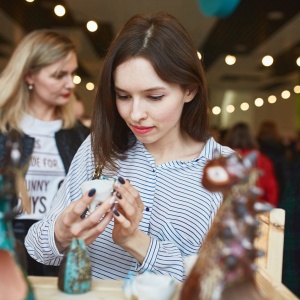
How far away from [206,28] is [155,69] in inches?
224

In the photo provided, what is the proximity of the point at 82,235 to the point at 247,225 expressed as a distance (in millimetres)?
517

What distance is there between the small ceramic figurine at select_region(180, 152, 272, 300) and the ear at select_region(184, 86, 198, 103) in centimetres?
68

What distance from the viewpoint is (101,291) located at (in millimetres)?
900

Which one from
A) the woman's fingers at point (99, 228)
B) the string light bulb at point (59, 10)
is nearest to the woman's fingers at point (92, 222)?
the woman's fingers at point (99, 228)

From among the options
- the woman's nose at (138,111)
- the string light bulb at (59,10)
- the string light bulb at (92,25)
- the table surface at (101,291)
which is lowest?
the table surface at (101,291)

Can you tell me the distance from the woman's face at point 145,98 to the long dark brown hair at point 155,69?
0.02m

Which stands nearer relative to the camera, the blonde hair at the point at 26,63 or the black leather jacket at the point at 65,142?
the black leather jacket at the point at 65,142

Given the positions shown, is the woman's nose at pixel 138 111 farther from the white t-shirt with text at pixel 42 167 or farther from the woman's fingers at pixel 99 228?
the white t-shirt with text at pixel 42 167

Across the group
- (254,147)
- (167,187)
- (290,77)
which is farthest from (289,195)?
(290,77)

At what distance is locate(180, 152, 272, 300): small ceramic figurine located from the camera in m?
0.65

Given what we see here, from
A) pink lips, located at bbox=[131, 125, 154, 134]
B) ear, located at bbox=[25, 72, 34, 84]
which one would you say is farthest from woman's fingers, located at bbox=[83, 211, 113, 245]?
ear, located at bbox=[25, 72, 34, 84]

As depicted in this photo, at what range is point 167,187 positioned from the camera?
137 cm

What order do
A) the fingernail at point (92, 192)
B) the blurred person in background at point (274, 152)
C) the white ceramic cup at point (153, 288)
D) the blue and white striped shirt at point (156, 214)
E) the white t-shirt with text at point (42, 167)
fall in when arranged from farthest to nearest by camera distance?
the blurred person in background at point (274, 152), the white t-shirt with text at point (42, 167), the blue and white striped shirt at point (156, 214), the fingernail at point (92, 192), the white ceramic cup at point (153, 288)

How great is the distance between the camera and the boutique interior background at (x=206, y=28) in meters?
5.46
